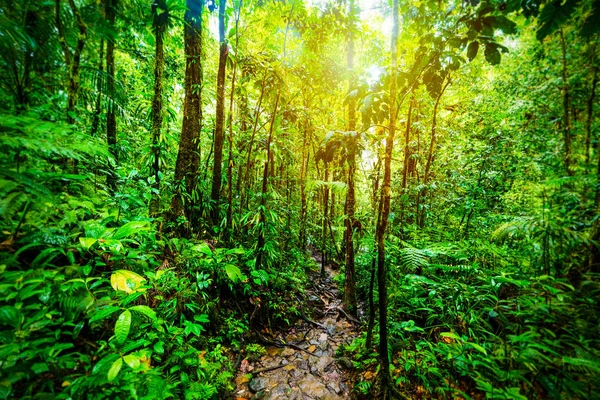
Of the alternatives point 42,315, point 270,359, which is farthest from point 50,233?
point 270,359

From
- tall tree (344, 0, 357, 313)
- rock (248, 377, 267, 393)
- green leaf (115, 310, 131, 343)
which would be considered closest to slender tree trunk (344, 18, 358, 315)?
tall tree (344, 0, 357, 313)

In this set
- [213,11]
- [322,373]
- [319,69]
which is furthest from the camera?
[319,69]

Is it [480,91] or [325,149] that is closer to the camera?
[325,149]

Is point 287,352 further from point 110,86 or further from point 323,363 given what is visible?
point 110,86

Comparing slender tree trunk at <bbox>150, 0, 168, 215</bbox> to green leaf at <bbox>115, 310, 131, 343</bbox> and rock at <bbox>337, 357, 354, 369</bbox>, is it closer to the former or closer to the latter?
green leaf at <bbox>115, 310, 131, 343</bbox>

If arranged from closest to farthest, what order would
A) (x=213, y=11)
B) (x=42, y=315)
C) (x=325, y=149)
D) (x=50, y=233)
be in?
(x=42, y=315) < (x=50, y=233) < (x=325, y=149) < (x=213, y=11)

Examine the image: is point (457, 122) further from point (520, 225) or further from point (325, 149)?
point (325, 149)

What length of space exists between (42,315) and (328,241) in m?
9.40

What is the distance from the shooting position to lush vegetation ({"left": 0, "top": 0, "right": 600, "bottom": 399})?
1675 millimetres

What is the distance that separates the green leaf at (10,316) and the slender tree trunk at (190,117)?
2.85 m

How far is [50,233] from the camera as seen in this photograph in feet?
5.94

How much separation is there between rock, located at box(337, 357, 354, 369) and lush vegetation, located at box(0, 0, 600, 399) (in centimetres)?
22

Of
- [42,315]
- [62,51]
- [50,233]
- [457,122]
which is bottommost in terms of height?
[42,315]

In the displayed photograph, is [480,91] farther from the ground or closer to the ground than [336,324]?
farther from the ground
